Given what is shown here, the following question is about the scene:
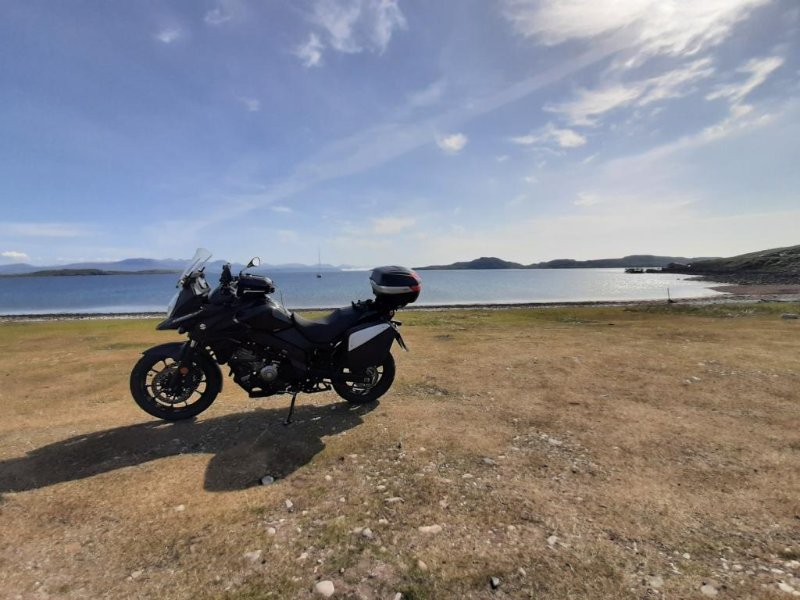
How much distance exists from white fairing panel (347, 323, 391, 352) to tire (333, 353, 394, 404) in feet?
1.78

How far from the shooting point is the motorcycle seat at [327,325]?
22.9 feet

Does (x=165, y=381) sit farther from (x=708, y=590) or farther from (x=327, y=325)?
(x=708, y=590)

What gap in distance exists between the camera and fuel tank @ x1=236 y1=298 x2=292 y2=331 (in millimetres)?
6561

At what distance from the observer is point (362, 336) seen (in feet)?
23.5

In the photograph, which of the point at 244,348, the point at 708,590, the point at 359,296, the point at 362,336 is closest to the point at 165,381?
the point at 244,348

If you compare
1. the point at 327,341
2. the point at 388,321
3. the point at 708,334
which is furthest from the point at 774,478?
the point at 708,334

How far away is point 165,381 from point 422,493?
4543 mm

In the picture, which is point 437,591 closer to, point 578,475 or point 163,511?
point 578,475

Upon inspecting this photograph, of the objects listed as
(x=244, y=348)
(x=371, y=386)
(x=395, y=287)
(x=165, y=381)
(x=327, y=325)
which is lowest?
(x=371, y=386)

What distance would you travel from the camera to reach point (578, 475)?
16.1 feet

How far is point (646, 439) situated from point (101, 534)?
6544 mm

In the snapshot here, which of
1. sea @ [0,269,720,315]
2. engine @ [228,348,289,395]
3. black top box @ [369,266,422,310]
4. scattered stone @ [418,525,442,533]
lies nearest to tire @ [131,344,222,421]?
engine @ [228,348,289,395]

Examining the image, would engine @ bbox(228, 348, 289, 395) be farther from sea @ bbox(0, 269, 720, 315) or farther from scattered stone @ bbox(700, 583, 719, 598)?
sea @ bbox(0, 269, 720, 315)

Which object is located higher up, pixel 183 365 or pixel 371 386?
pixel 183 365
